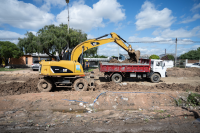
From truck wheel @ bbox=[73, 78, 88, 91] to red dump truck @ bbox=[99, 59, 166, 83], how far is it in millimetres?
3795

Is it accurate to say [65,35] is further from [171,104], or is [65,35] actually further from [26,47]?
[171,104]

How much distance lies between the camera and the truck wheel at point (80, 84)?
8.44 m

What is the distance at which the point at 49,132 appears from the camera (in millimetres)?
A: 4262

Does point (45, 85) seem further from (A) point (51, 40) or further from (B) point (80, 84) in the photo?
(A) point (51, 40)

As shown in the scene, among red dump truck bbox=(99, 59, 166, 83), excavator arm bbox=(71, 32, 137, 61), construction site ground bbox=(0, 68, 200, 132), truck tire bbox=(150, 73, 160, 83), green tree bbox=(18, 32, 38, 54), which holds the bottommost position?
construction site ground bbox=(0, 68, 200, 132)

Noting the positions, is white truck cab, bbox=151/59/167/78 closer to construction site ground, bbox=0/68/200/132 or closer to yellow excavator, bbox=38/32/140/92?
construction site ground, bbox=0/68/200/132

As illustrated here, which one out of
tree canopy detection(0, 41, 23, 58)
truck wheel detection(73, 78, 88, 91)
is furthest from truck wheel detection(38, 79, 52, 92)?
tree canopy detection(0, 41, 23, 58)

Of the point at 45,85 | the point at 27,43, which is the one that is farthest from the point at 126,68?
the point at 27,43

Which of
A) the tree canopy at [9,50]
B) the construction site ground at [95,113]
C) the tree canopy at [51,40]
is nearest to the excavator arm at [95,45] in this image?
the construction site ground at [95,113]

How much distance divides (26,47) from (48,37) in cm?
606

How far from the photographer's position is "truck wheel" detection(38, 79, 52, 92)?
836 cm

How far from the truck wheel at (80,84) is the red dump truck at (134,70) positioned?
3.80 meters

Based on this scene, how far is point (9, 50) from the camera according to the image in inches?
909

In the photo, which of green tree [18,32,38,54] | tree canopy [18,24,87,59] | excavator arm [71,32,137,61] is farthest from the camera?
green tree [18,32,38,54]
